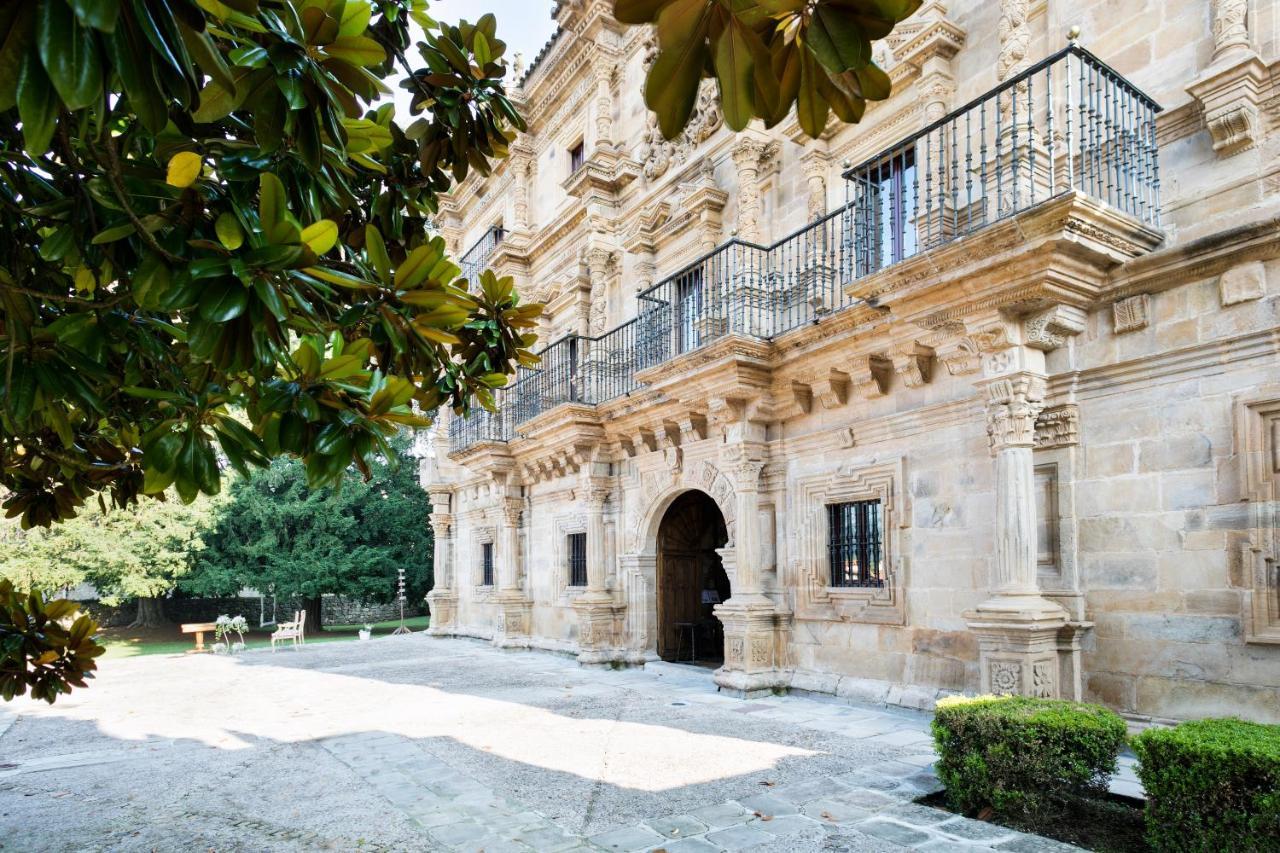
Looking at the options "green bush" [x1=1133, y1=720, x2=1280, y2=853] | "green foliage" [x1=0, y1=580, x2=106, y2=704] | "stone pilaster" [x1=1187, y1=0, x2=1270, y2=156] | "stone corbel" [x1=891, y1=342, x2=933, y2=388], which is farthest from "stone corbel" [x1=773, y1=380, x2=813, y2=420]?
"green foliage" [x1=0, y1=580, x2=106, y2=704]

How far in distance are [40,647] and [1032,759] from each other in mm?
4940

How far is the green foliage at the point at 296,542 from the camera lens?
24047mm

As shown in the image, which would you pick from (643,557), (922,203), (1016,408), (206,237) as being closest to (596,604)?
(643,557)

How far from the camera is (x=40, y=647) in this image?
3.24 metres

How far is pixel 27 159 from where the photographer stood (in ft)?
7.44

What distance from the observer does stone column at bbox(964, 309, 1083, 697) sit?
6270 millimetres

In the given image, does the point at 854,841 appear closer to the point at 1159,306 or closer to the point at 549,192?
the point at 1159,306

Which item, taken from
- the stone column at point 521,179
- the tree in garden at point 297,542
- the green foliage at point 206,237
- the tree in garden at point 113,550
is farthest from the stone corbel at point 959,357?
the tree in garden at point 297,542

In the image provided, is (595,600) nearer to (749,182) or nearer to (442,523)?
(749,182)

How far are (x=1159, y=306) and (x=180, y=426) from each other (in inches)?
270

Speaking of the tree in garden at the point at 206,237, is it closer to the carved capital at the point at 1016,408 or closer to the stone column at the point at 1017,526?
the stone column at the point at 1017,526

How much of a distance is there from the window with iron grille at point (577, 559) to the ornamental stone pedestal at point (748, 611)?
4962mm

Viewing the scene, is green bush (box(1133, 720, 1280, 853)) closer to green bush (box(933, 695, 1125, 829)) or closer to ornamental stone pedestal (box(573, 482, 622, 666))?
green bush (box(933, 695, 1125, 829))

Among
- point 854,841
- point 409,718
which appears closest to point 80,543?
point 409,718
